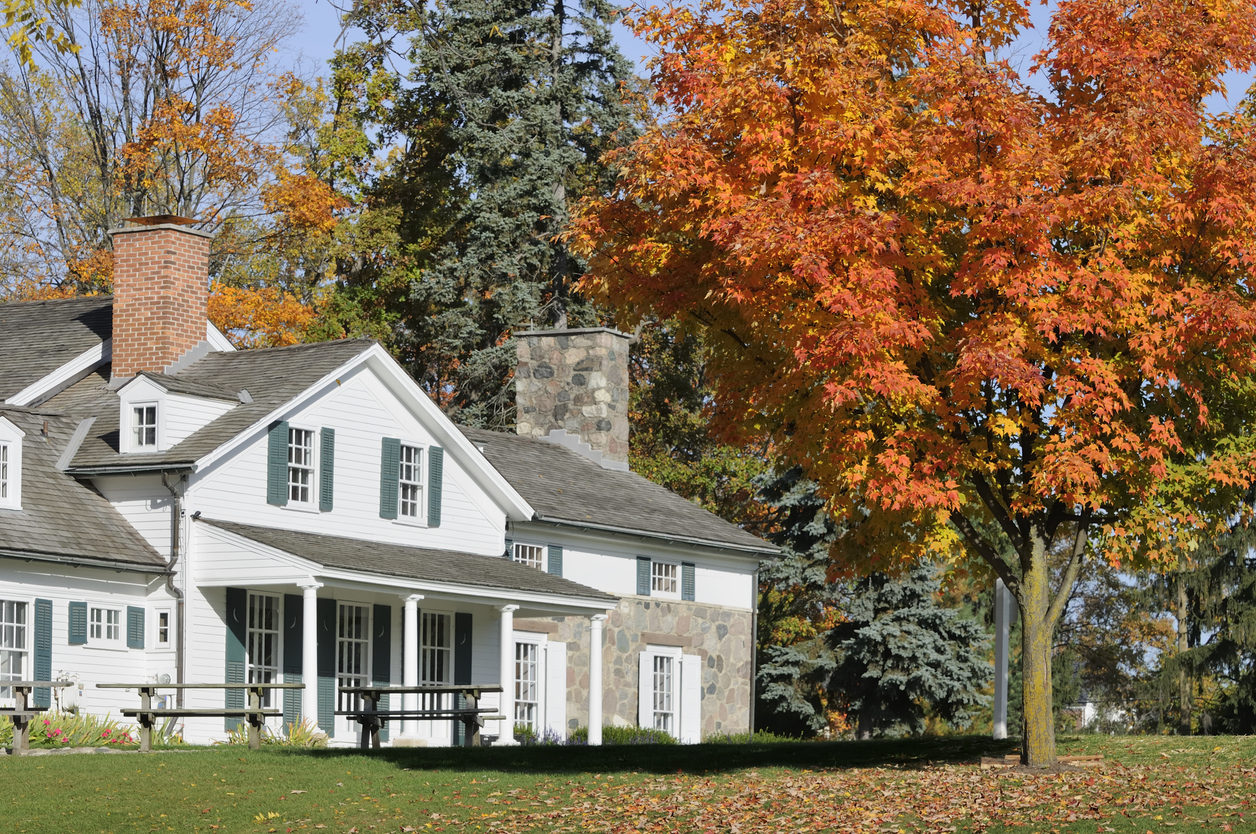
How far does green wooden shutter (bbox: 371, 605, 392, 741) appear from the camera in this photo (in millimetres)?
24125

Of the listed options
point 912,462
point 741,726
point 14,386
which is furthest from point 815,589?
point 912,462

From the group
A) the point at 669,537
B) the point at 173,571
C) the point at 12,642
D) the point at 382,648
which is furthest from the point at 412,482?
the point at 12,642

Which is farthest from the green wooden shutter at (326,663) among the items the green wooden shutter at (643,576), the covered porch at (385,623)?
the green wooden shutter at (643,576)

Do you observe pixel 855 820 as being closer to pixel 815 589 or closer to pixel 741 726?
pixel 741 726

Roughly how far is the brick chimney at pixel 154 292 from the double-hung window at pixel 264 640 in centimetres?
457

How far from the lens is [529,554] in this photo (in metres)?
27.3

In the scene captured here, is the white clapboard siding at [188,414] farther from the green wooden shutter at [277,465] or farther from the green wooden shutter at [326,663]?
the green wooden shutter at [326,663]

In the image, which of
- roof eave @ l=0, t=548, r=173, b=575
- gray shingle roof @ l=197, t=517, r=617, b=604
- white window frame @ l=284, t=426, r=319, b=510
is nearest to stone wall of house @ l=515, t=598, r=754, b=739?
gray shingle roof @ l=197, t=517, r=617, b=604

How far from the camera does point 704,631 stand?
30047 mm

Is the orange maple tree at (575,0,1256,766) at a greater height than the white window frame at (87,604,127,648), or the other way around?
the orange maple tree at (575,0,1256,766)

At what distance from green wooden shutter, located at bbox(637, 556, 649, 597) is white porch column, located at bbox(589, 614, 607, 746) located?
10.6 feet

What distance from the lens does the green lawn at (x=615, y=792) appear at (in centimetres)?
1255

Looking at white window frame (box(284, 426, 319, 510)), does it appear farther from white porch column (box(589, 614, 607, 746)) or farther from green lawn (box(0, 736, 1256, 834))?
green lawn (box(0, 736, 1256, 834))

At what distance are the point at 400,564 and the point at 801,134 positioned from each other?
33.9 ft
